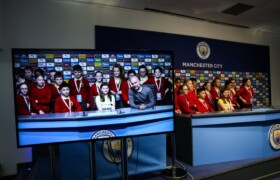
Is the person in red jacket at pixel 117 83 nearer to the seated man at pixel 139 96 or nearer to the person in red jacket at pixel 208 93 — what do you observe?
the seated man at pixel 139 96

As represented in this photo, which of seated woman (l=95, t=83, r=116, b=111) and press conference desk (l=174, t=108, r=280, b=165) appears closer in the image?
seated woman (l=95, t=83, r=116, b=111)

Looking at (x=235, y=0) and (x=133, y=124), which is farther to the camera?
(x=235, y=0)

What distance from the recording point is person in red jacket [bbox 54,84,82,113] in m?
1.51

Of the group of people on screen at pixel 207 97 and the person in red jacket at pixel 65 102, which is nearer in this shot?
the person in red jacket at pixel 65 102

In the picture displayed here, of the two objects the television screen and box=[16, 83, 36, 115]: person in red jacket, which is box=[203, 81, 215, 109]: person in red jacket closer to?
the television screen

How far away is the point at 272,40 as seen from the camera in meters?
6.03

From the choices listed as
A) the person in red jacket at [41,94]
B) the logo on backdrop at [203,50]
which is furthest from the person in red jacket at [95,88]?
the logo on backdrop at [203,50]

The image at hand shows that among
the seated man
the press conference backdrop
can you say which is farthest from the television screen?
the press conference backdrop

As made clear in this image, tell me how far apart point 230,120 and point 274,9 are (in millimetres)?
3228

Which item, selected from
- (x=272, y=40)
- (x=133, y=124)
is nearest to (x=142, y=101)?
(x=133, y=124)

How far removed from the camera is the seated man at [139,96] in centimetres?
169

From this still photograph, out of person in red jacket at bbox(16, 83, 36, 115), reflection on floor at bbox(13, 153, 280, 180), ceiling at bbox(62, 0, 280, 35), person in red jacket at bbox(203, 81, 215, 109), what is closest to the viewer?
person in red jacket at bbox(16, 83, 36, 115)

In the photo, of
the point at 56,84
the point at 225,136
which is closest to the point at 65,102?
the point at 56,84

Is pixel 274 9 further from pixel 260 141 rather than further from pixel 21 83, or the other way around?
pixel 21 83
